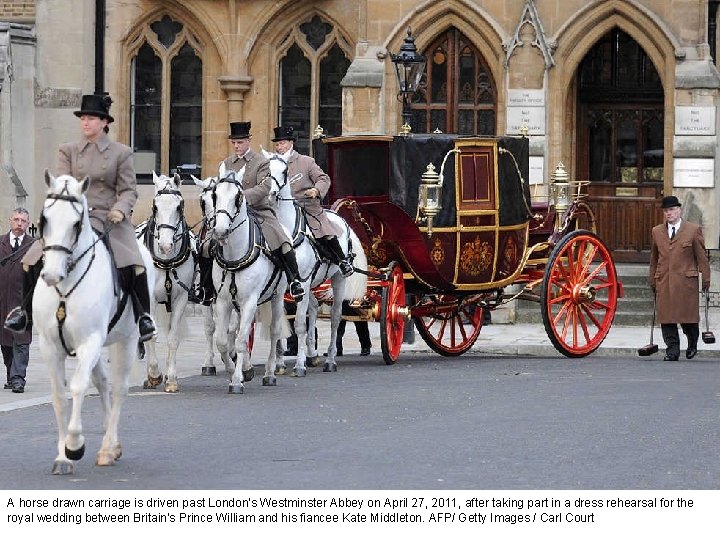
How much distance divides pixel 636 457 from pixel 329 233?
692 cm

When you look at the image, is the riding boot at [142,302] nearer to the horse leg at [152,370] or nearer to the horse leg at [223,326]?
the horse leg at [223,326]

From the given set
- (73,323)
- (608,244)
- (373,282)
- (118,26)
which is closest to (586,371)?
(373,282)

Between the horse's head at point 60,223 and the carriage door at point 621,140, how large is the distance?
57.2ft

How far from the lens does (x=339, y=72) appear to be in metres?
29.2

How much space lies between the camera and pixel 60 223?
1056cm

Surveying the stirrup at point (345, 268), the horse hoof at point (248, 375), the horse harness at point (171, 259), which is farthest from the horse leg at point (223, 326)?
the stirrup at point (345, 268)

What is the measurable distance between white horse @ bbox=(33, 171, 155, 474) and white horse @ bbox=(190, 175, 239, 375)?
169 inches

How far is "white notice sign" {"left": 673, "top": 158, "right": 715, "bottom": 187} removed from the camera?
25391 mm

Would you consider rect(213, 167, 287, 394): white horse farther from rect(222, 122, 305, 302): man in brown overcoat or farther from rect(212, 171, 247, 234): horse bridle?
rect(222, 122, 305, 302): man in brown overcoat

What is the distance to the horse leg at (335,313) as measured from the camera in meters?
18.0

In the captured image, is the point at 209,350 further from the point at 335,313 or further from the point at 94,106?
the point at 94,106

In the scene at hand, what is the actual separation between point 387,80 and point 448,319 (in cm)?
773

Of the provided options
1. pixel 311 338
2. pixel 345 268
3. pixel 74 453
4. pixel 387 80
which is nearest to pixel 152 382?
pixel 345 268
